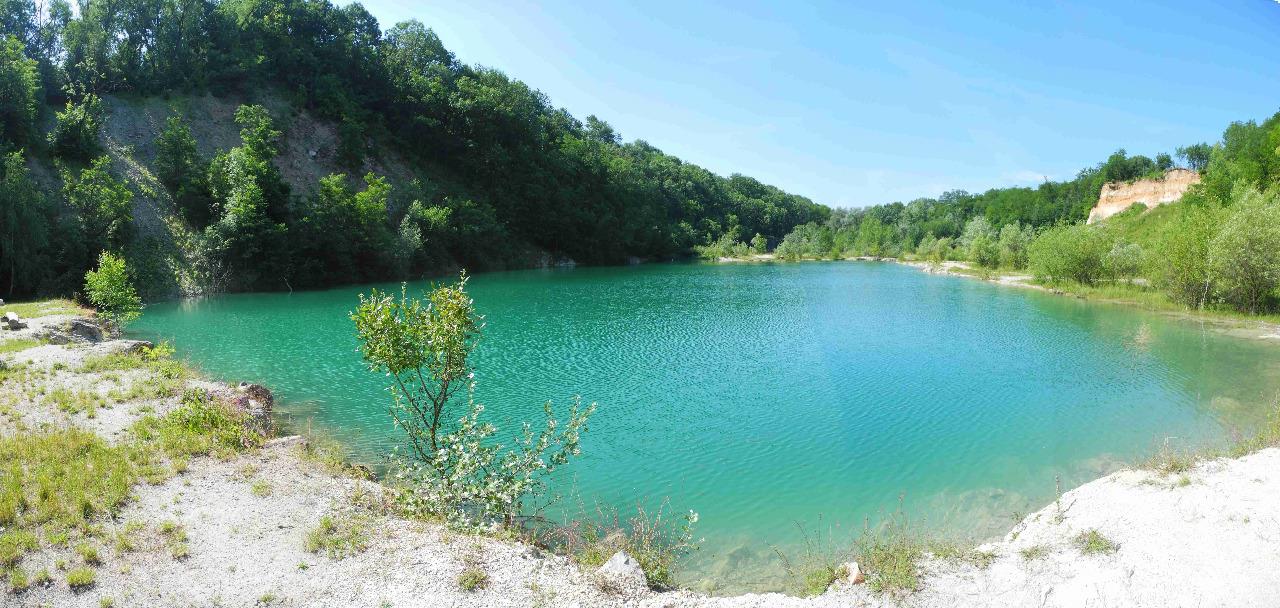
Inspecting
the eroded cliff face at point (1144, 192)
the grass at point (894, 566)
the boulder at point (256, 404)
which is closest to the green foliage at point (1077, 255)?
the eroded cliff face at point (1144, 192)

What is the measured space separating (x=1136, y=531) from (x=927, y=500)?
14.1 ft

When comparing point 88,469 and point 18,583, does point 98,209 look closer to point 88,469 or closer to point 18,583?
point 88,469

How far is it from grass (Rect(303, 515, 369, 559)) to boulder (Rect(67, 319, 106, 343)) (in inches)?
820

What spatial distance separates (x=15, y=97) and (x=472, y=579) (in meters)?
61.1

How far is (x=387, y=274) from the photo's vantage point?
65.1 meters

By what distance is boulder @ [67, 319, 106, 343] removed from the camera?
23344 millimetres

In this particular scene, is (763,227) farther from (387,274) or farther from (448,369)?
A: (448,369)

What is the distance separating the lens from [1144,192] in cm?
9556

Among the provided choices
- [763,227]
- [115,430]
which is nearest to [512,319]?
[115,430]

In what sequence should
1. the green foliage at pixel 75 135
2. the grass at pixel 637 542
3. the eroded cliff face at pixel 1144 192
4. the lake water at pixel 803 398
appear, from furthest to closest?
the eroded cliff face at pixel 1144 192
the green foliage at pixel 75 135
the lake water at pixel 803 398
the grass at pixel 637 542

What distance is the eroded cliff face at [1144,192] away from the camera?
87.8 m

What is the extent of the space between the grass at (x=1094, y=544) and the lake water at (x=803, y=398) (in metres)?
2.81

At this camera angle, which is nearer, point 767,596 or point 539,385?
point 767,596

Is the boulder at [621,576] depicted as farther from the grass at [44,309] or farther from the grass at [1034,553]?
the grass at [44,309]
